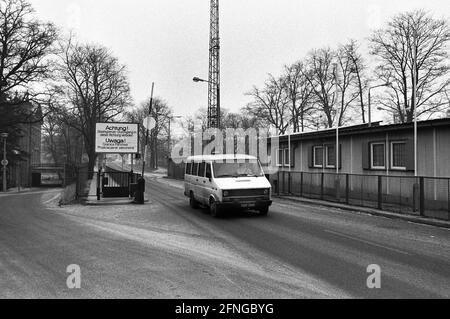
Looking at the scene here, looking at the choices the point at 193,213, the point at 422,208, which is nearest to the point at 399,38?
the point at 422,208

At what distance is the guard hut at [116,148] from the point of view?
19641mm

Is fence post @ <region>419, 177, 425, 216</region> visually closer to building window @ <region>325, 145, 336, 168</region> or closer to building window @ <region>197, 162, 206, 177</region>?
building window @ <region>197, 162, 206, 177</region>

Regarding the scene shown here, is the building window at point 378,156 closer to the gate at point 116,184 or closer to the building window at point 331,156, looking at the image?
the building window at point 331,156

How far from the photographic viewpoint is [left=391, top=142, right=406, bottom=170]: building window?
17.2 meters

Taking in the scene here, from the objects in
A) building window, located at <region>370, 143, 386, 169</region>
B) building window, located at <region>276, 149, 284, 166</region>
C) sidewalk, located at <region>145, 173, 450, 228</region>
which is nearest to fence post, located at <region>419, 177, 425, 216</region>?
sidewalk, located at <region>145, 173, 450, 228</region>

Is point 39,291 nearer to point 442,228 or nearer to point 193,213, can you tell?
point 193,213

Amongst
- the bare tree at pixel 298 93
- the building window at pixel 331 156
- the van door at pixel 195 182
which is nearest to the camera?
the van door at pixel 195 182

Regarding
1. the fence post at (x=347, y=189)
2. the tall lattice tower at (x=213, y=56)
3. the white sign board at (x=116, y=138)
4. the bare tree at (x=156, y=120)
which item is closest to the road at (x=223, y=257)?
the fence post at (x=347, y=189)

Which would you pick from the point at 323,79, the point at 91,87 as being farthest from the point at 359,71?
the point at 91,87

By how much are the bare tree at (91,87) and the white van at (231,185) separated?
3575 centimetres

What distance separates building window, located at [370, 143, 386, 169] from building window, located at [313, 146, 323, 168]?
4.56 m

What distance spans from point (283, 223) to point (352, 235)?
94.1 inches

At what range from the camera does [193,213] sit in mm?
14281

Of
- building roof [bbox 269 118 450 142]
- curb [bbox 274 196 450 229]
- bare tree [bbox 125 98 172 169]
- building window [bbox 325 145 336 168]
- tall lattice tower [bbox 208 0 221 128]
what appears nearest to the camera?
curb [bbox 274 196 450 229]
